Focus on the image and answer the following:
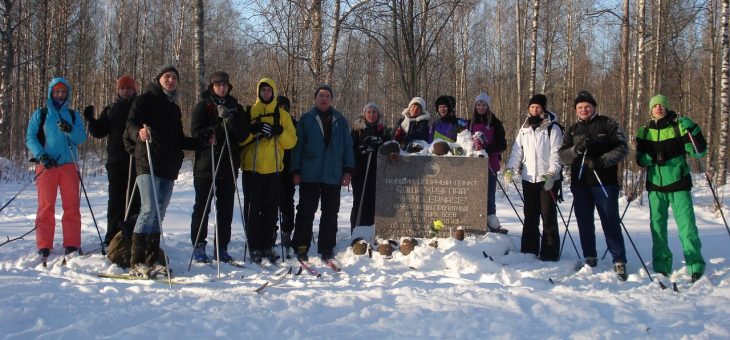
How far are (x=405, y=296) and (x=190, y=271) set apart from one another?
2187mm

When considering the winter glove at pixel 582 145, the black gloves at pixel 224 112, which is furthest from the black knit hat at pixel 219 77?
the winter glove at pixel 582 145

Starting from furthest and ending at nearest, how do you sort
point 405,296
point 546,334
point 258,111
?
point 258,111
point 405,296
point 546,334

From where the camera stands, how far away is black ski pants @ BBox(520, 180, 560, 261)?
532 centimetres

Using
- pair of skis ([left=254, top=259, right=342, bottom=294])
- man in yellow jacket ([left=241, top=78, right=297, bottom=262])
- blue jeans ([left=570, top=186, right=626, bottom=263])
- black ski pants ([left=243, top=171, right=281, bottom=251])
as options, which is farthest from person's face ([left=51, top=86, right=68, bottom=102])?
blue jeans ([left=570, top=186, right=626, bottom=263])

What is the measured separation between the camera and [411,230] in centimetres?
581

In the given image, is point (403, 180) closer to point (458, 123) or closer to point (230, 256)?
point (458, 123)

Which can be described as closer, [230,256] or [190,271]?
[190,271]

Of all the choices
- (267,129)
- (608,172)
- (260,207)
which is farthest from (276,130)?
(608,172)

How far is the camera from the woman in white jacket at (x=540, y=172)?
17.4 feet

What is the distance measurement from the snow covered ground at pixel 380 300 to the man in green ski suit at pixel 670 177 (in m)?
0.26

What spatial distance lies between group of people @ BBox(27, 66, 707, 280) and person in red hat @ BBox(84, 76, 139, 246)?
0.5 inches

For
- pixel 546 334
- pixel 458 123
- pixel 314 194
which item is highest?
pixel 458 123

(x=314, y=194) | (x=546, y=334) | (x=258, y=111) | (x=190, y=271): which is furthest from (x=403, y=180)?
(x=546, y=334)

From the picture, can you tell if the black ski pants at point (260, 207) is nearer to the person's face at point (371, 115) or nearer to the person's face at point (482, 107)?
the person's face at point (371, 115)
